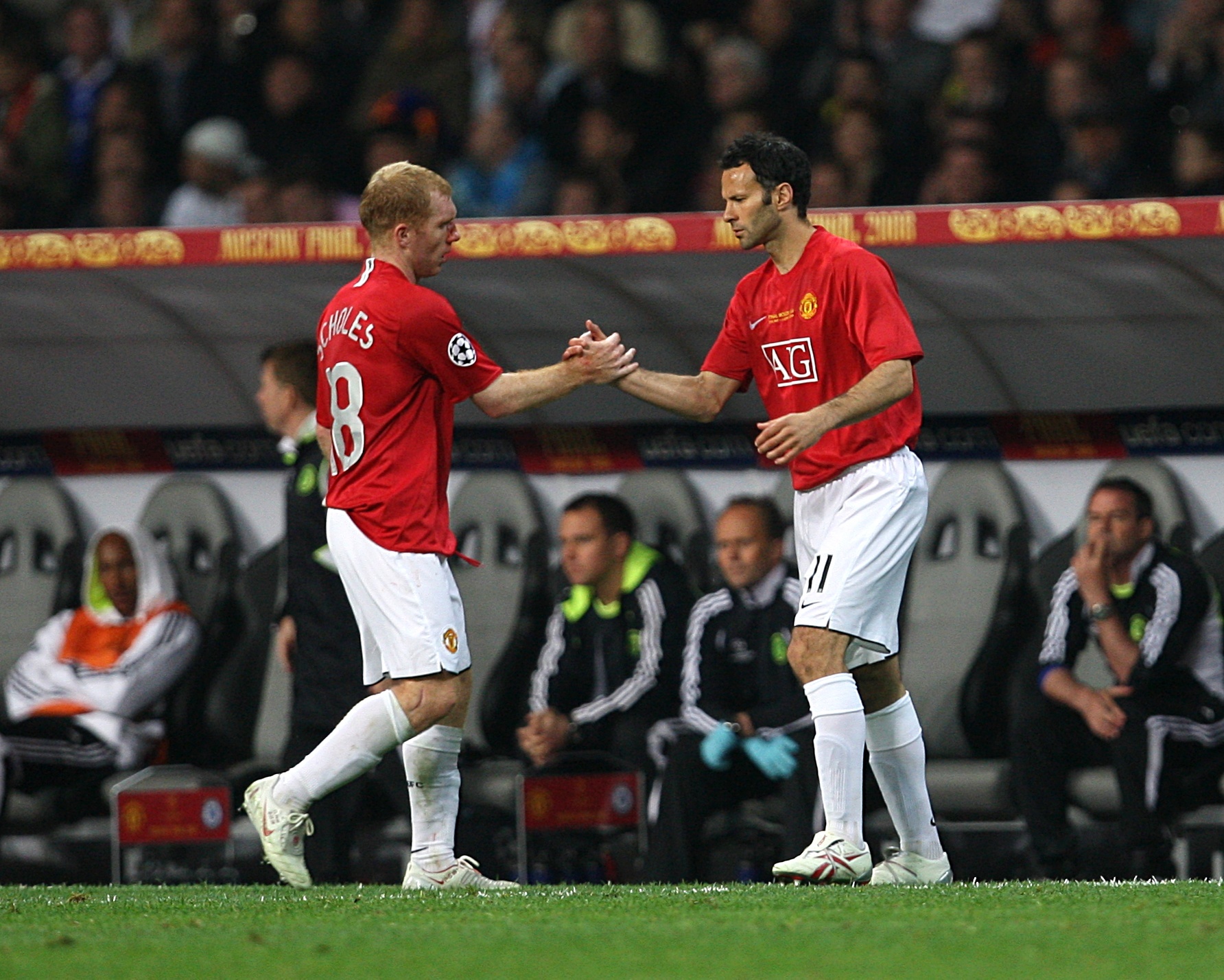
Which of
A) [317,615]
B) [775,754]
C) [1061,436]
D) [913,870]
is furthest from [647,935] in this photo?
[1061,436]

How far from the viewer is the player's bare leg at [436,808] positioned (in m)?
5.62

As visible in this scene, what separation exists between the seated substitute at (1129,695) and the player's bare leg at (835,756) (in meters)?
2.36

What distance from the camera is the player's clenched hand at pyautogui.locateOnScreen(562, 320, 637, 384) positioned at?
18.6ft

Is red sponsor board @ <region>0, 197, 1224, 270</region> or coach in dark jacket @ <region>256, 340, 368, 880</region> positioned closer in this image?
red sponsor board @ <region>0, 197, 1224, 270</region>

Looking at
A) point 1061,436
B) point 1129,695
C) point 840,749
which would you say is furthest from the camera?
point 1061,436

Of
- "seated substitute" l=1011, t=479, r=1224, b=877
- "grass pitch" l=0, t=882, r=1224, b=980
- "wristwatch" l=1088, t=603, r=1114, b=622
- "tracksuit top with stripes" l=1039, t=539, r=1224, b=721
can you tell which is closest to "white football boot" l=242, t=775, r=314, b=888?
"grass pitch" l=0, t=882, r=1224, b=980

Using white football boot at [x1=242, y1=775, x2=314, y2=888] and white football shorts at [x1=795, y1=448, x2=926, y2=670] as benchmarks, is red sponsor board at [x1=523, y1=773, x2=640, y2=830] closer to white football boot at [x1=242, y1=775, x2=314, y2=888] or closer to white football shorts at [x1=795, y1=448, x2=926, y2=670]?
white football boot at [x1=242, y1=775, x2=314, y2=888]

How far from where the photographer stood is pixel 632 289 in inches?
315

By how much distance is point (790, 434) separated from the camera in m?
5.23

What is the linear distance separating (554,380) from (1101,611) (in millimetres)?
2969

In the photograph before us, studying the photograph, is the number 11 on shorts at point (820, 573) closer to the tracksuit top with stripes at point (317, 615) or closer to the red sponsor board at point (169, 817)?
the tracksuit top with stripes at point (317, 615)

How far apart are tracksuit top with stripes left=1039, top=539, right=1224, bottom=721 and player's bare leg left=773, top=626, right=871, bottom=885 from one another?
2510 millimetres

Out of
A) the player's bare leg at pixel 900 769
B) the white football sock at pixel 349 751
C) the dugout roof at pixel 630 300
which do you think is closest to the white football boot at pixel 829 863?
the player's bare leg at pixel 900 769

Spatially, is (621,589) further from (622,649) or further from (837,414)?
(837,414)
